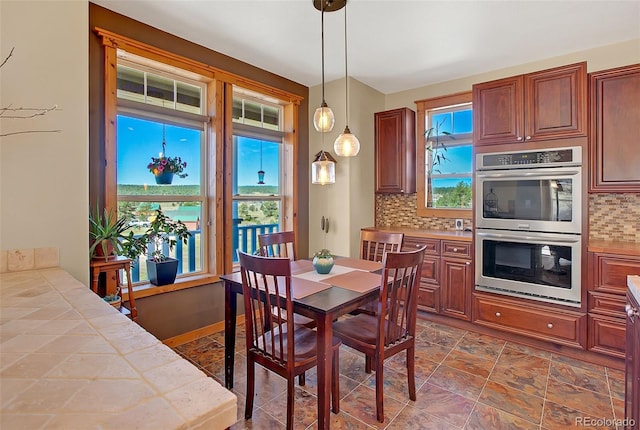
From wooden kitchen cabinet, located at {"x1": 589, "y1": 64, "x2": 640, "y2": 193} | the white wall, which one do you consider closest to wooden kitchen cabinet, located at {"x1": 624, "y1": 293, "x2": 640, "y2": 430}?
wooden kitchen cabinet, located at {"x1": 589, "y1": 64, "x2": 640, "y2": 193}

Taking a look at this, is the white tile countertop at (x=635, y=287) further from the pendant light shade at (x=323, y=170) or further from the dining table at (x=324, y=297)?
the pendant light shade at (x=323, y=170)

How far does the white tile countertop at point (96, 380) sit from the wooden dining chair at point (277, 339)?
796 millimetres

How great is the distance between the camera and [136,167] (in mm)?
2896

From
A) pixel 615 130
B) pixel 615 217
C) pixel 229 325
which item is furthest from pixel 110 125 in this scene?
pixel 615 217

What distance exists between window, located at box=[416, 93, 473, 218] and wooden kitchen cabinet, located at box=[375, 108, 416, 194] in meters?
0.15

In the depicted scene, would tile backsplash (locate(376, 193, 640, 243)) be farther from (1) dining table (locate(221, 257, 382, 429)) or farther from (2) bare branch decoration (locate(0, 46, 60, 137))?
(2) bare branch decoration (locate(0, 46, 60, 137))

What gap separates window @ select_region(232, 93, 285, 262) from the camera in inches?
145

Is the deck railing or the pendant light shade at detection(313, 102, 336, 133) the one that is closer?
the pendant light shade at detection(313, 102, 336, 133)

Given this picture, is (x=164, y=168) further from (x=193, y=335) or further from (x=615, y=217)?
(x=615, y=217)

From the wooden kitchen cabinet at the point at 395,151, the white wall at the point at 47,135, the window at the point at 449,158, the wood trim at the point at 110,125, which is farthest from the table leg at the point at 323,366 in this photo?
the window at the point at 449,158

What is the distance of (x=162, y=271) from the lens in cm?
288

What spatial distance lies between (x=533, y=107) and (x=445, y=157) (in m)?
1.23

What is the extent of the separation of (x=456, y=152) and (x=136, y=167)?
3520 mm

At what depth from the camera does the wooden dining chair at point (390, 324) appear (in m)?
1.96
